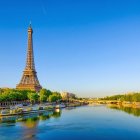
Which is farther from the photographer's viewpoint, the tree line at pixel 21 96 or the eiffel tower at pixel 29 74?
the eiffel tower at pixel 29 74

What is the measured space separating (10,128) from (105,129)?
32.5 feet

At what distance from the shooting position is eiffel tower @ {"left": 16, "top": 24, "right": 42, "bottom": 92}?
3757 inches

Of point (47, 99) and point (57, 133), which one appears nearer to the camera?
point (57, 133)

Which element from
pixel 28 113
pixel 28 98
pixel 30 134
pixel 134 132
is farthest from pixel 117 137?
pixel 28 98

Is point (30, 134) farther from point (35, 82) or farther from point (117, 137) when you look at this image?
point (35, 82)

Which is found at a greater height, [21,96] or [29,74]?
[29,74]

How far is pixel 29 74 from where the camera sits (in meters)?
96.9

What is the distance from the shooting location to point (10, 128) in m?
35.4

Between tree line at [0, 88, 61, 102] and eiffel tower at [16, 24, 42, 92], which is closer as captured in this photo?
tree line at [0, 88, 61, 102]

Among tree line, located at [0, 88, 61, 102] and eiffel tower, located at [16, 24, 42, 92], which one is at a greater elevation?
eiffel tower, located at [16, 24, 42, 92]

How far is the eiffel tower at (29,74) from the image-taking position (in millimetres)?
95438

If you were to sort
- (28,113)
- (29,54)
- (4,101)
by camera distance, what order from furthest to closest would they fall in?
1. (29,54)
2. (4,101)
3. (28,113)

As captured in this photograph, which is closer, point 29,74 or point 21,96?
point 21,96

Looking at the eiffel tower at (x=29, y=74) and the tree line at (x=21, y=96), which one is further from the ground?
the eiffel tower at (x=29, y=74)
